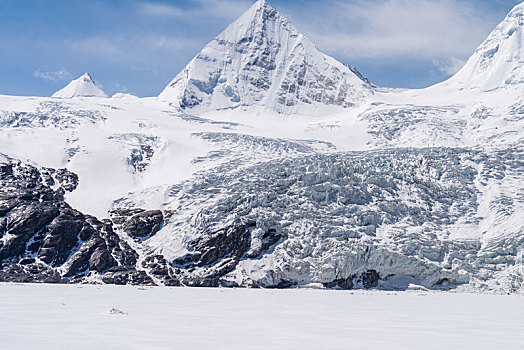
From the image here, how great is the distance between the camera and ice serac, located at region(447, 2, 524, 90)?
143 meters

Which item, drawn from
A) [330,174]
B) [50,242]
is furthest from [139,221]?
[330,174]

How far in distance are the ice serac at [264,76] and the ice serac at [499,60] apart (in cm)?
3186

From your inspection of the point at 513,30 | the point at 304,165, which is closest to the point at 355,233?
the point at 304,165

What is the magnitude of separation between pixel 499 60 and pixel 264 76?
74328 mm

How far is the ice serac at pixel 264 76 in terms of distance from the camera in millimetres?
161875

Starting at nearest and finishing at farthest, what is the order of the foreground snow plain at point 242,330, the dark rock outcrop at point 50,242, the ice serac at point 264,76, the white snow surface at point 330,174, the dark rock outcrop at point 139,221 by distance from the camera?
the foreground snow plain at point 242,330, the white snow surface at point 330,174, the dark rock outcrop at point 50,242, the dark rock outcrop at point 139,221, the ice serac at point 264,76

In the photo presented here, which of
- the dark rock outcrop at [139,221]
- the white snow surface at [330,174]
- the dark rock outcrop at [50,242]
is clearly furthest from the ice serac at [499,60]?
the dark rock outcrop at [50,242]

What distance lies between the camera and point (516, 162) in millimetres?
70188

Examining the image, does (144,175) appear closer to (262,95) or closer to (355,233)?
(355,233)

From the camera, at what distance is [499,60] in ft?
495

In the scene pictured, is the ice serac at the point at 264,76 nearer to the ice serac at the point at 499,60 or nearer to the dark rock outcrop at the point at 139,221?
the ice serac at the point at 499,60

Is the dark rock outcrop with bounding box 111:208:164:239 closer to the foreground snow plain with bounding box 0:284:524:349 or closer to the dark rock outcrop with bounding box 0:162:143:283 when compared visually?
the dark rock outcrop with bounding box 0:162:143:283

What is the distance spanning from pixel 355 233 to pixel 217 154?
39827 millimetres

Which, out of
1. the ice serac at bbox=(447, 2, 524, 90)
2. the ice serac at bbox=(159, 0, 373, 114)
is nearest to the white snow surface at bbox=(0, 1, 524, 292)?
the ice serac at bbox=(447, 2, 524, 90)
